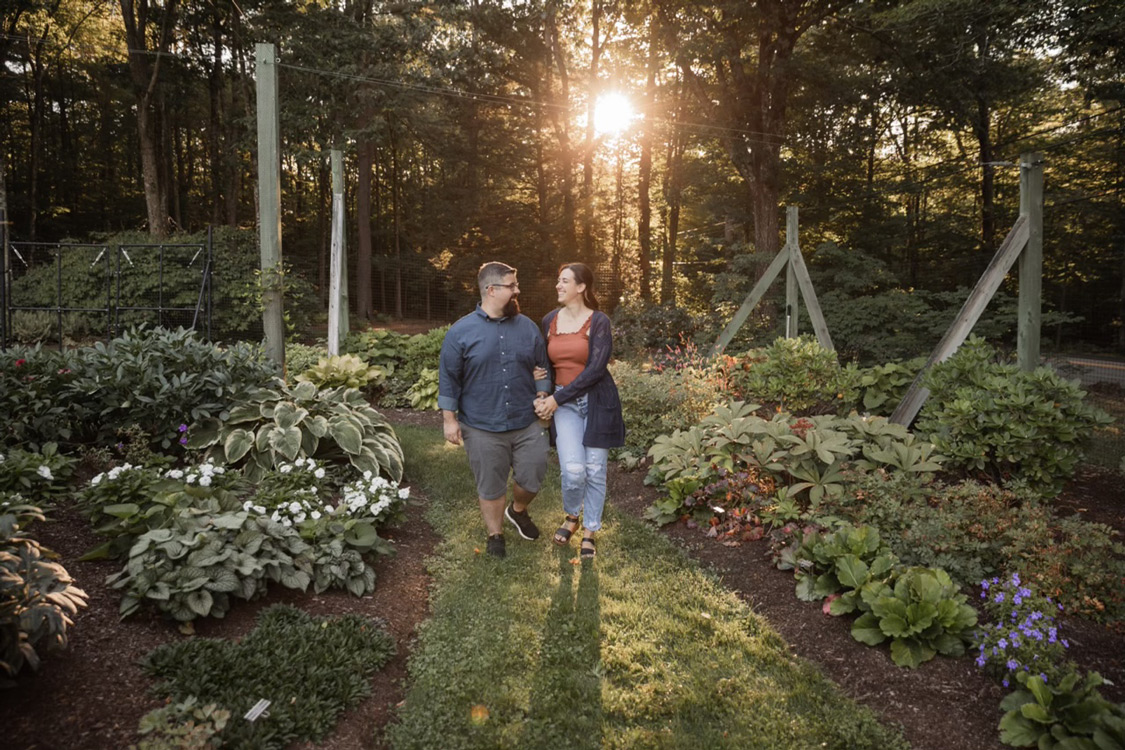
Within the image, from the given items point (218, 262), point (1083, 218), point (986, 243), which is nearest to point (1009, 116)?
point (1083, 218)

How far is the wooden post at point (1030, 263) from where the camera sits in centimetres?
608

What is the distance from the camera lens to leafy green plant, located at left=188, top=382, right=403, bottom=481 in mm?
4820

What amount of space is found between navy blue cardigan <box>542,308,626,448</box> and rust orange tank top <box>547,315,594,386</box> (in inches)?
1.8

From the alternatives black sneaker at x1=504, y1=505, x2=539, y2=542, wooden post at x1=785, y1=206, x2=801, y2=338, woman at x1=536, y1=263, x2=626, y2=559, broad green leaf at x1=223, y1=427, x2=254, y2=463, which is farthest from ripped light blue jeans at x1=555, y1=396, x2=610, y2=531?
wooden post at x1=785, y1=206, x2=801, y2=338

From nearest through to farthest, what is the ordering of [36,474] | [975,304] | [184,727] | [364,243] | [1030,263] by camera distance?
[184,727], [36,474], [975,304], [1030,263], [364,243]

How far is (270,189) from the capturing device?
6668 mm

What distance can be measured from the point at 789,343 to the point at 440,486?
355cm

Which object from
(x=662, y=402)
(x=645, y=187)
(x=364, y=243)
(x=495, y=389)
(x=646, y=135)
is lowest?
(x=662, y=402)

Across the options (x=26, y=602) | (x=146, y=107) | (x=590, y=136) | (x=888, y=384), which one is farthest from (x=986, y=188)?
(x=146, y=107)

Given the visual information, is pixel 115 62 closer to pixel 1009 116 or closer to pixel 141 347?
pixel 141 347

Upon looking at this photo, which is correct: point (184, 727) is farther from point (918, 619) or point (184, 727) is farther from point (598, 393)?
point (918, 619)

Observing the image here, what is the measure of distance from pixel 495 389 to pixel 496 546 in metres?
0.96

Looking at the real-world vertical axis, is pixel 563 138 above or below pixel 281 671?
above

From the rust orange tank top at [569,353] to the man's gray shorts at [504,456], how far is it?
0.35 metres
